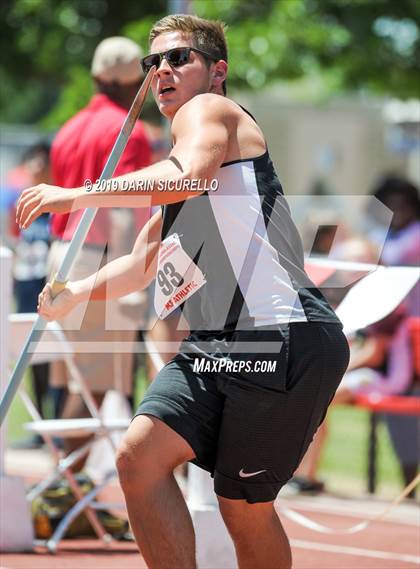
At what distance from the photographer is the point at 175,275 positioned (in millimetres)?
4316

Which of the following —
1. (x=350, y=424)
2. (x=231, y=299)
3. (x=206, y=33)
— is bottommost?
(x=350, y=424)

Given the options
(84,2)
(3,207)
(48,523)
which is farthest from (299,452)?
(3,207)

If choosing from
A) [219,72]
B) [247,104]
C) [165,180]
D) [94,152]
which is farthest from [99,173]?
[247,104]

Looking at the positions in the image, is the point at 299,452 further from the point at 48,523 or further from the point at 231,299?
the point at 48,523

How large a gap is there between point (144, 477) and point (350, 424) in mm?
9618

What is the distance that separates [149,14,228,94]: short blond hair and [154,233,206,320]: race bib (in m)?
0.63

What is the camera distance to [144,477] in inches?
159

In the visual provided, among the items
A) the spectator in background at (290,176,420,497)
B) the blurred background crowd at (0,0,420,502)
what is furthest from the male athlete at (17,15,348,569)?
the spectator in background at (290,176,420,497)

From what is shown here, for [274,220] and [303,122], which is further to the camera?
[303,122]

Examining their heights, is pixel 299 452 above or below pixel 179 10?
below

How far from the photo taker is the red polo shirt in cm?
704

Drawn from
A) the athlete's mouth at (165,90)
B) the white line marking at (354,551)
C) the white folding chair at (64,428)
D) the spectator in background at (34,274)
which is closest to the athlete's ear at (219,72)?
the athlete's mouth at (165,90)

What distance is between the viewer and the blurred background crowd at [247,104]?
7434 mm

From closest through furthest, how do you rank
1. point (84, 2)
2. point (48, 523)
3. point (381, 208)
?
point (48, 523) < point (381, 208) < point (84, 2)
